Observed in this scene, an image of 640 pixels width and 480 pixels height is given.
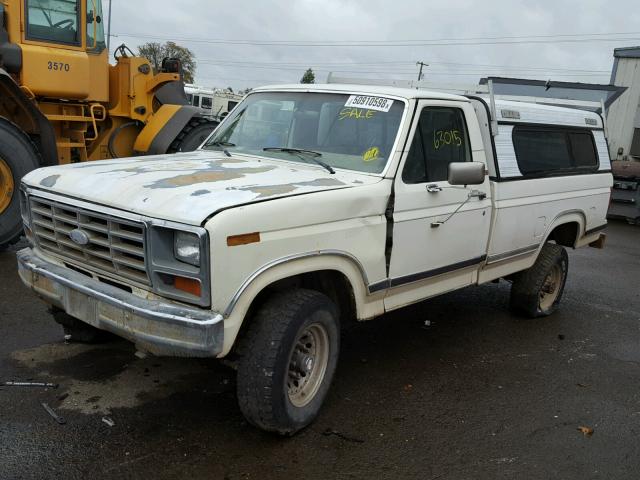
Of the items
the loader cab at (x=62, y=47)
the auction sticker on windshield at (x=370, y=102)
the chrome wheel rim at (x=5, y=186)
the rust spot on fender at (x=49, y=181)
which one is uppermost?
the loader cab at (x=62, y=47)

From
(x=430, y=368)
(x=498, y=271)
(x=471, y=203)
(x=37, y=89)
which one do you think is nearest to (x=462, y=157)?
(x=471, y=203)

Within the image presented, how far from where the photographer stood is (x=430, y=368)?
4.76 m

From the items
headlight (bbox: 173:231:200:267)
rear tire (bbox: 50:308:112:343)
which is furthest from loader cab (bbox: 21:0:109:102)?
headlight (bbox: 173:231:200:267)

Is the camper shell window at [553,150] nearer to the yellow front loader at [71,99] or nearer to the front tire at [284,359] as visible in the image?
the front tire at [284,359]

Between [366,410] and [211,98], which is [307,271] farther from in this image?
[211,98]

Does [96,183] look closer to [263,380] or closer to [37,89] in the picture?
[263,380]

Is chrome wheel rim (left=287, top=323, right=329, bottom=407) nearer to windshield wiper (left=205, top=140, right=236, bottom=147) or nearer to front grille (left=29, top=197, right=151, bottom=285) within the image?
front grille (left=29, top=197, right=151, bottom=285)

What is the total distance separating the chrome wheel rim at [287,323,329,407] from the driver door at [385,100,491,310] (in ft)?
2.00

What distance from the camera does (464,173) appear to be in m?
3.96

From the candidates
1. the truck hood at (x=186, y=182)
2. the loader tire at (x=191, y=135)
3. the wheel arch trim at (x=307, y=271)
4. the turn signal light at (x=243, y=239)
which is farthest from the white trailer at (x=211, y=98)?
the turn signal light at (x=243, y=239)

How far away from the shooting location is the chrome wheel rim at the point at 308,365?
3562mm

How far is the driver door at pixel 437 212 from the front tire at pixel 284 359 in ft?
2.21

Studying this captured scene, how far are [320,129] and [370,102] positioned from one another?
1.33ft

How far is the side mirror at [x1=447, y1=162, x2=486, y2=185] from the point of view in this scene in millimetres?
3945
